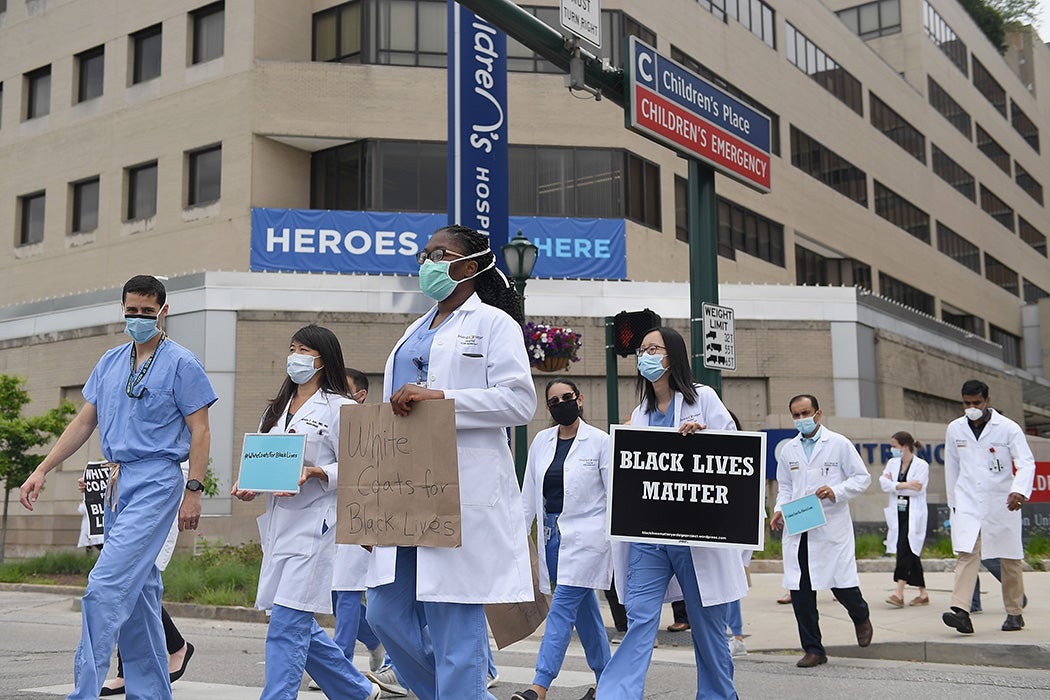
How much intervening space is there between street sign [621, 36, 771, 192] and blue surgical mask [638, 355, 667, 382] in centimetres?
444

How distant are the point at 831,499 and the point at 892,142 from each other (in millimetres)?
39255

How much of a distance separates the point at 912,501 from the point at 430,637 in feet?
34.6

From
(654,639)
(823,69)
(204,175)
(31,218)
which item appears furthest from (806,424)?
(823,69)

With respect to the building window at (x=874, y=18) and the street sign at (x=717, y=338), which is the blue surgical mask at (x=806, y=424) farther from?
the building window at (x=874, y=18)

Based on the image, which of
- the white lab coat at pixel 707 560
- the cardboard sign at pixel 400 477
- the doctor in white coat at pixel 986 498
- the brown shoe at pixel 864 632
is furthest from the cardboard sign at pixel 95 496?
the doctor in white coat at pixel 986 498

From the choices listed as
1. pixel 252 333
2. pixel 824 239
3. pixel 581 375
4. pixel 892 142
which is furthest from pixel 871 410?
pixel 892 142

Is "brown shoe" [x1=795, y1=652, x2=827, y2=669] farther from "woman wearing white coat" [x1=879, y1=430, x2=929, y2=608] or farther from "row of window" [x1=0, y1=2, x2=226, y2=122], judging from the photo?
"row of window" [x1=0, y1=2, x2=226, y2=122]

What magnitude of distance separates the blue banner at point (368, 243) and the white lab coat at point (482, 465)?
77.7ft

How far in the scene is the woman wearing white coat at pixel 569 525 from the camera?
7.45 metres

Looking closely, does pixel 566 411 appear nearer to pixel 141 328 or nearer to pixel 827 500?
pixel 827 500

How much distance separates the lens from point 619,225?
1156 inches

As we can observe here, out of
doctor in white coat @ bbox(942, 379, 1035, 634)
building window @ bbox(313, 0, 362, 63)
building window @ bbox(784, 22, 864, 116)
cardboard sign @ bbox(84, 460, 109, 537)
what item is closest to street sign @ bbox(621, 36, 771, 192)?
doctor in white coat @ bbox(942, 379, 1035, 634)

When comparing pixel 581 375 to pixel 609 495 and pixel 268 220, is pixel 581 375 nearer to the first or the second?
pixel 268 220

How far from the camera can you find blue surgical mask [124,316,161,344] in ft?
20.1
